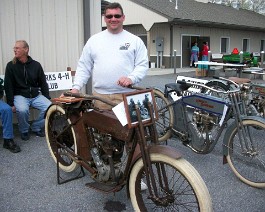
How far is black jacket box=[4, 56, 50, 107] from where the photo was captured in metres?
4.97

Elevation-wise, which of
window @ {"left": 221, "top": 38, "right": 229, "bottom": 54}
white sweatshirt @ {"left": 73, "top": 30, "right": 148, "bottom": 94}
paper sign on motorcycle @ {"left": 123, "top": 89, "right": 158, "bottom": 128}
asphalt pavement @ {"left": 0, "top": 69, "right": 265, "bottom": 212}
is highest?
window @ {"left": 221, "top": 38, "right": 229, "bottom": 54}

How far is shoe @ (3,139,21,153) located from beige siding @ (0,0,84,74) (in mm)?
1355

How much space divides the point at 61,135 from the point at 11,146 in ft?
4.83

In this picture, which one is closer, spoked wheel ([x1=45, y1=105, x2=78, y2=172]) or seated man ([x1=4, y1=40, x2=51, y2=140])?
spoked wheel ([x1=45, y1=105, x2=78, y2=172])

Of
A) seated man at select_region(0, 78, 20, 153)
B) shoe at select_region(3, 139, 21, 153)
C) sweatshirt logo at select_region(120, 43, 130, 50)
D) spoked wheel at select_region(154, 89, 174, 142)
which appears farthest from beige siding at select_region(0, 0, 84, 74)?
sweatshirt logo at select_region(120, 43, 130, 50)

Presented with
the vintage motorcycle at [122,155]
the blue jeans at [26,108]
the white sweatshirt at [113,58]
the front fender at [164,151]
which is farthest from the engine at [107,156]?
the blue jeans at [26,108]

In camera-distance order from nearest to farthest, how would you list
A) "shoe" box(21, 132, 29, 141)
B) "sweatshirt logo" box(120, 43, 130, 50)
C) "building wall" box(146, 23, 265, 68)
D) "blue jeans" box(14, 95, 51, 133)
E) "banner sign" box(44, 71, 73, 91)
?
"sweatshirt logo" box(120, 43, 130, 50)
"blue jeans" box(14, 95, 51, 133)
"shoe" box(21, 132, 29, 141)
"banner sign" box(44, 71, 73, 91)
"building wall" box(146, 23, 265, 68)

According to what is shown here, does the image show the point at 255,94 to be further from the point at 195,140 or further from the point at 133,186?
the point at 133,186

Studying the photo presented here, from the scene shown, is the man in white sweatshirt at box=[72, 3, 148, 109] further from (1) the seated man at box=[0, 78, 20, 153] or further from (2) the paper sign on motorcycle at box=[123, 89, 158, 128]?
(1) the seated man at box=[0, 78, 20, 153]

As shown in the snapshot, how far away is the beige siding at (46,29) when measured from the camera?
17.5 feet

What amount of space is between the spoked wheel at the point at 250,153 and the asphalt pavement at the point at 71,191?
0.10 m

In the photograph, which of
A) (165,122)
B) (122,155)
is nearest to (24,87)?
(165,122)

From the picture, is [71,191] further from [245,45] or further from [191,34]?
[245,45]

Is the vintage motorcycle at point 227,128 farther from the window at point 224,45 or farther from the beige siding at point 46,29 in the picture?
the window at point 224,45
